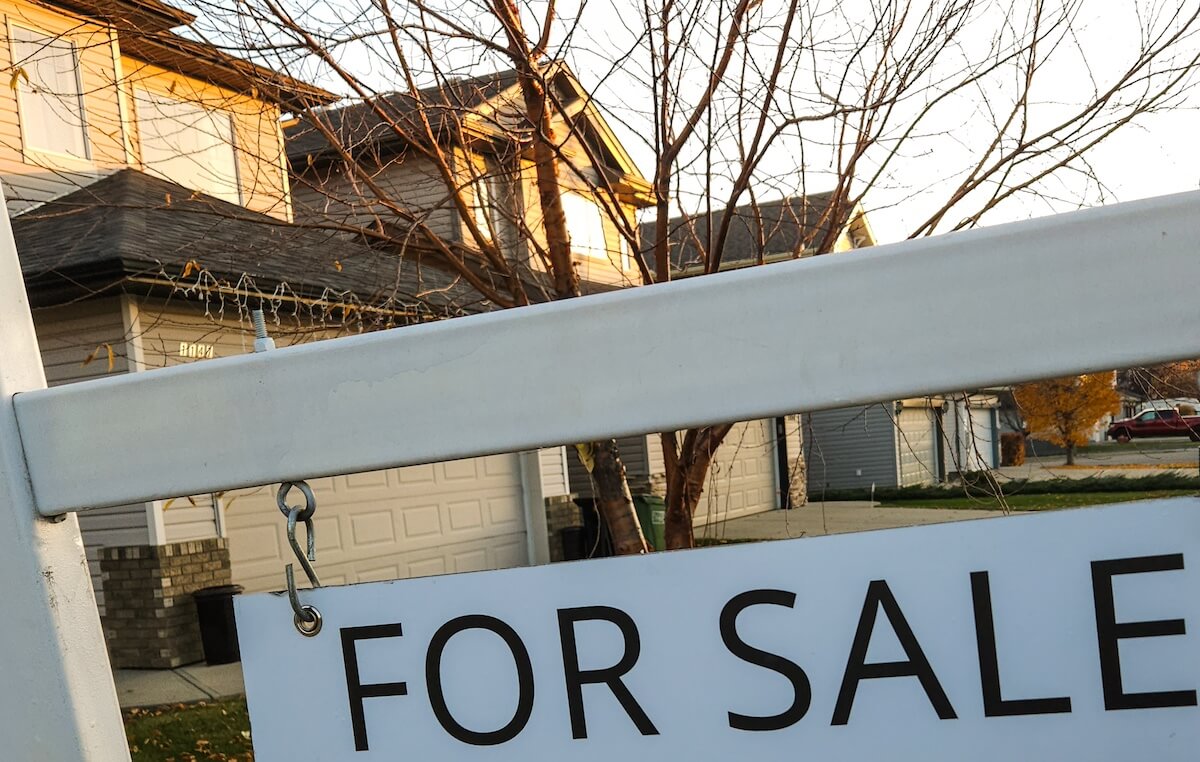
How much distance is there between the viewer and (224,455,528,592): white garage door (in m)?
10.0

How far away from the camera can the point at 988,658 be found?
0.84 metres

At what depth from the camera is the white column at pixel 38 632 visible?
101 cm

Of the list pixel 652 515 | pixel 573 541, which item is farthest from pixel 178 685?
pixel 652 515

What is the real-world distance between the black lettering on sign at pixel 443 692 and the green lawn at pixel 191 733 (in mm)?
5526

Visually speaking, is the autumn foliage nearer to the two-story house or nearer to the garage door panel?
the garage door panel

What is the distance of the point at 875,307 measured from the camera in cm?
84

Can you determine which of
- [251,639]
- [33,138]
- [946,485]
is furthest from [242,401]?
[946,485]

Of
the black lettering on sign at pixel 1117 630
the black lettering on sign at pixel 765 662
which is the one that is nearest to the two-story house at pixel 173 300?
the black lettering on sign at pixel 765 662

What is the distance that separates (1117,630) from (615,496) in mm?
3809

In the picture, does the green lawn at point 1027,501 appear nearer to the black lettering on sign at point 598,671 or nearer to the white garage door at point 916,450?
the white garage door at point 916,450

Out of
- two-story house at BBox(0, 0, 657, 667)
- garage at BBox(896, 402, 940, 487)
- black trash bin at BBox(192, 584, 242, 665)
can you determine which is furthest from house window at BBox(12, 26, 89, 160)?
garage at BBox(896, 402, 940, 487)

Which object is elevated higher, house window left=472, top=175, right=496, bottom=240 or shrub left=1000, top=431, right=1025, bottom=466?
house window left=472, top=175, right=496, bottom=240

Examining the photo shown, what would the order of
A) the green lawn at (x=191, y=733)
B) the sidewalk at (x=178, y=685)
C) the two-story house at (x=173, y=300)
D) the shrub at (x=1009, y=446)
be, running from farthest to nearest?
the shrub at (x=1009, y=446), the sidewalk at (x=178, y=685), the two-story house at (x=173, y=300), the green lawn at (x=191, y=733)

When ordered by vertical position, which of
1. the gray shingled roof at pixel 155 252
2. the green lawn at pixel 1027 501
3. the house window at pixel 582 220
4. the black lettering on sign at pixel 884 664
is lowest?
the green lawn at pixel 1027 501
